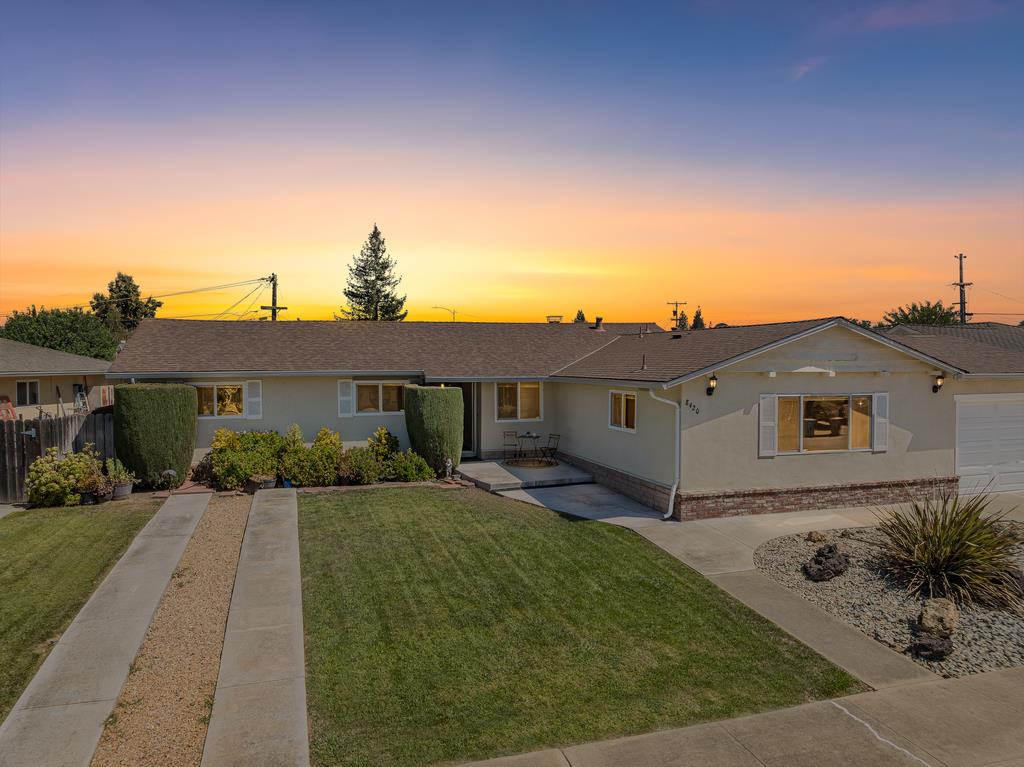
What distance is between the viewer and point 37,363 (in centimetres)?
2409

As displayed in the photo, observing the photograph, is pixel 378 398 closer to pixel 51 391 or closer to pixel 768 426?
pixel 768 426

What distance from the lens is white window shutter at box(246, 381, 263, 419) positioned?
16.6 m

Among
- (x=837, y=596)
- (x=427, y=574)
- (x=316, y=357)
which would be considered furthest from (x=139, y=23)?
(x=837, y=596)

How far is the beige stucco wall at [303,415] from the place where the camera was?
16.5 metres

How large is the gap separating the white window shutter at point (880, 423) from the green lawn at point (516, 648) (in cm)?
651

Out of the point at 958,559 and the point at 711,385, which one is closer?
the point at 958,559

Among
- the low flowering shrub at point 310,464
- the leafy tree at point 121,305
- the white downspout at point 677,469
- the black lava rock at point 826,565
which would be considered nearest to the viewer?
the black lava rock at point 826,565

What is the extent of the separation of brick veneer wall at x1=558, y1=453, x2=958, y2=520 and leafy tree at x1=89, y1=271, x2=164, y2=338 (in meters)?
53.9

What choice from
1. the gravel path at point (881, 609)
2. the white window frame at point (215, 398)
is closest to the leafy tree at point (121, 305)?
the white window frame at point (215, 398)

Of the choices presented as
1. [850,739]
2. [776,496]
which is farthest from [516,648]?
[776,496]

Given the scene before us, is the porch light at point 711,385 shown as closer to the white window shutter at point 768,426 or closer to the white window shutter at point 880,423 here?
the white window shutter at point 768,426

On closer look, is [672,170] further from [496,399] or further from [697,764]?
[697,764]

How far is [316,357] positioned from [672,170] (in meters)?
10.7

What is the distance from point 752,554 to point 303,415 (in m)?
11.8
